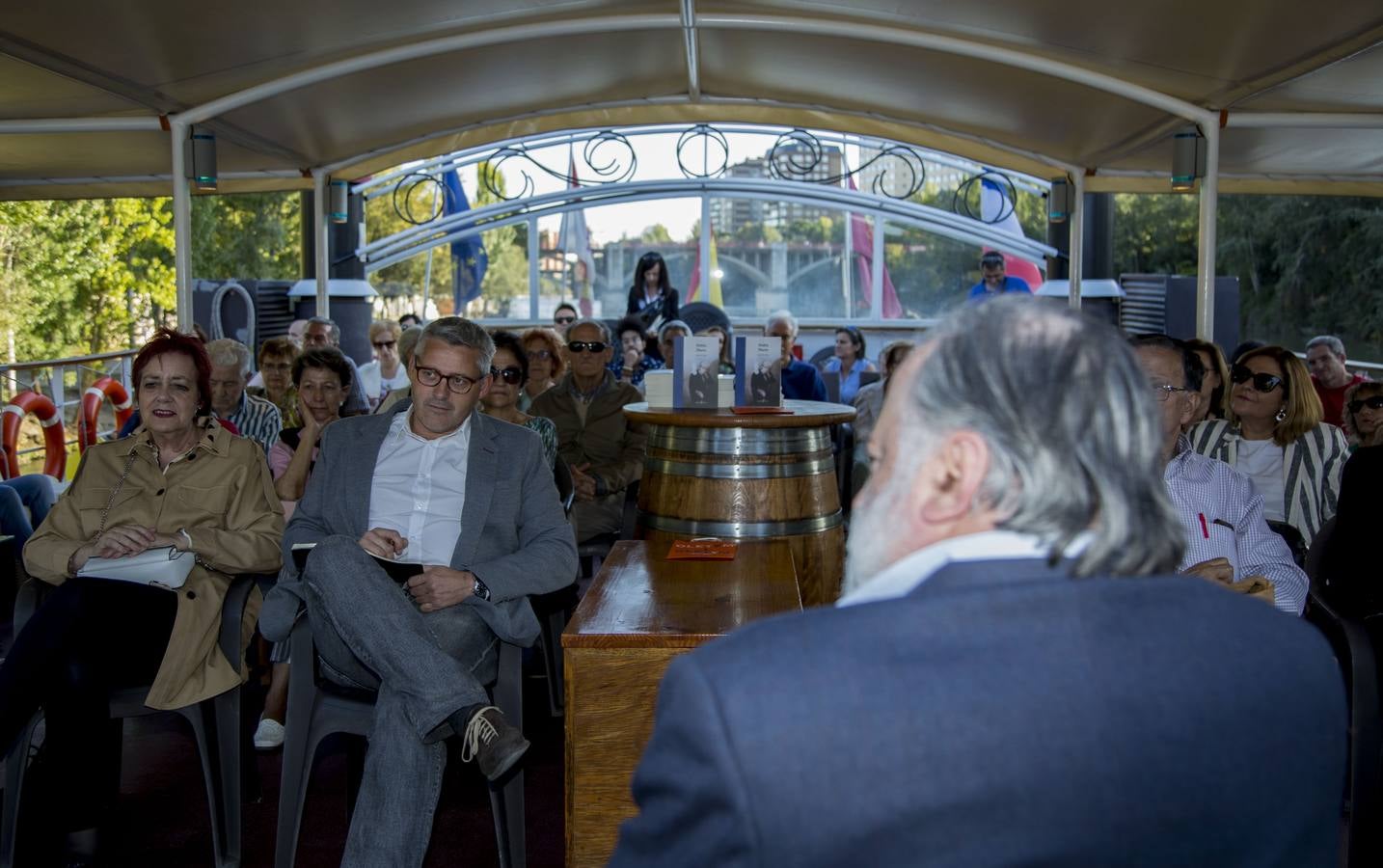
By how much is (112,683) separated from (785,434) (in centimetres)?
206

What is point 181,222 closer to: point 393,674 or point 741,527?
point 741,527

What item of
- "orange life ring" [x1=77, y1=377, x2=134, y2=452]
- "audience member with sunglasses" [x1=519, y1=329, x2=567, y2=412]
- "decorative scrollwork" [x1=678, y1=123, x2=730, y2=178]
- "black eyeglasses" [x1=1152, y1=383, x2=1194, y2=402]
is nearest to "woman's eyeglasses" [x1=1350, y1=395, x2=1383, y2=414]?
"black eyeglasses" [x1=1152, y1=383, x2=1194, y2=402]

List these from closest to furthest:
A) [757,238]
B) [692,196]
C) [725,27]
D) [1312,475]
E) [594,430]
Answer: [1312,475] < [594,430] < [725,27] < [692,196] < [757,238]

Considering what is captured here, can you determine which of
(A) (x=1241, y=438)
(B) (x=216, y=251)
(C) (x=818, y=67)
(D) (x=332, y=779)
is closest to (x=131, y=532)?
(D) (x=332, y=779)

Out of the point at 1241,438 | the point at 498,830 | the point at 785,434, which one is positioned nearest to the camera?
the point at 498,830

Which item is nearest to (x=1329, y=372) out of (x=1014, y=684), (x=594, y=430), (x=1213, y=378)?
(x=1213, y=378)

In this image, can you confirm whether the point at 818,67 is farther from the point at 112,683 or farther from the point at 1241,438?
the point at 112,683

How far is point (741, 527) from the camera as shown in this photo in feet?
12.4

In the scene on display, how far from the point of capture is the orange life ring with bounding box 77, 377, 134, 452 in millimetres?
8180

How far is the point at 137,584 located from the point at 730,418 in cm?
179

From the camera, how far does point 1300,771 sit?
Answer: 3.68ft

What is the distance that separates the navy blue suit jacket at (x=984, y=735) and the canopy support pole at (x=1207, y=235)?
5533mm

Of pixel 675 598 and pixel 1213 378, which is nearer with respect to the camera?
pixel 675 598

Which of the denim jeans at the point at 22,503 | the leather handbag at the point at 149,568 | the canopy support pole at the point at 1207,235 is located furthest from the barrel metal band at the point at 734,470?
the canopy support pole at the point at 1207,235
